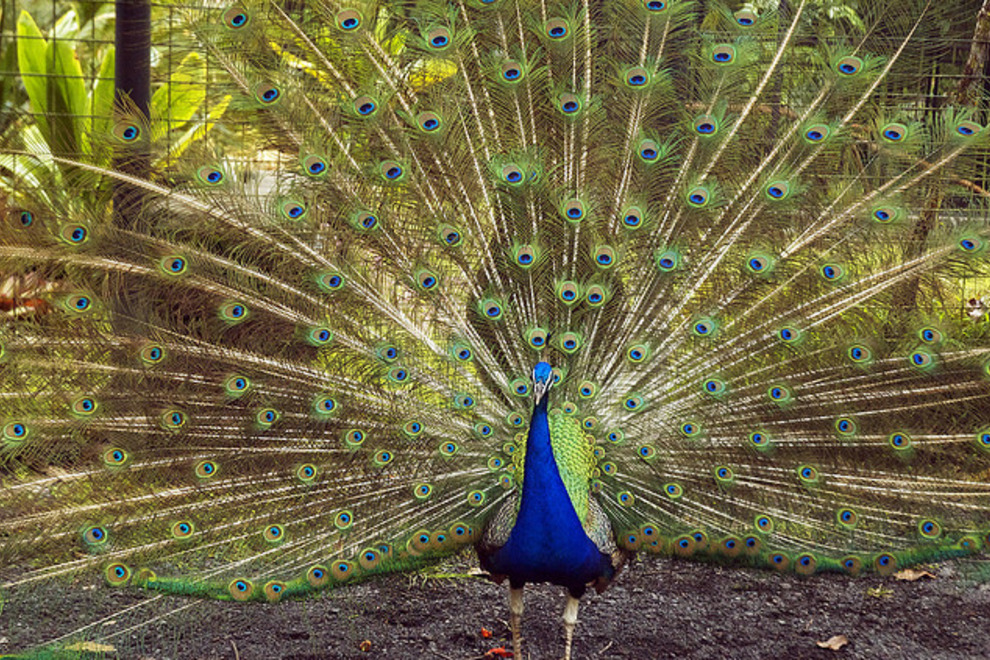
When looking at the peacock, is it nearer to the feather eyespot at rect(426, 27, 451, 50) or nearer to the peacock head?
the feather eyespot at rect(426, 27, 451, 50)

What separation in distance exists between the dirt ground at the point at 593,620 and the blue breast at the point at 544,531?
682 millimetres

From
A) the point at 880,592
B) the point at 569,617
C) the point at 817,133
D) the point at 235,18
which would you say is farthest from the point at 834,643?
the point at 235,18

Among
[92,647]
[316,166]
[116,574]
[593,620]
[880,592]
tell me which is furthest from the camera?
[880,592]

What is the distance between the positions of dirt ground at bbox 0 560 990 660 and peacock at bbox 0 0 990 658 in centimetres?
51

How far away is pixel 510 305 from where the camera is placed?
2.99m

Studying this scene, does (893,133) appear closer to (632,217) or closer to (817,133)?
(817,133)

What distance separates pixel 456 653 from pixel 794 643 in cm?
126

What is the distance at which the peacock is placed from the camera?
273 centimetres

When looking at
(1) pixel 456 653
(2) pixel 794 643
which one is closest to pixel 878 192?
(2) pixel 794 643

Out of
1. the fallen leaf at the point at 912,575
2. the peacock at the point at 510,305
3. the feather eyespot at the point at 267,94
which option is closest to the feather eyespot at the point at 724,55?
the peacock at the point at 510,305

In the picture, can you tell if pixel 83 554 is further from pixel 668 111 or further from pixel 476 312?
pixel 668 111

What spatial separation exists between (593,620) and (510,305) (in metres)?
1.42

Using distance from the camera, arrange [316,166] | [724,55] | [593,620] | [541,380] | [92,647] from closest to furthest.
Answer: [541,380] < [316,166] < [724,55] < [92,647] < [593,620]

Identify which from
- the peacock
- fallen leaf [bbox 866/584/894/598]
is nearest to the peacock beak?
the peacock
